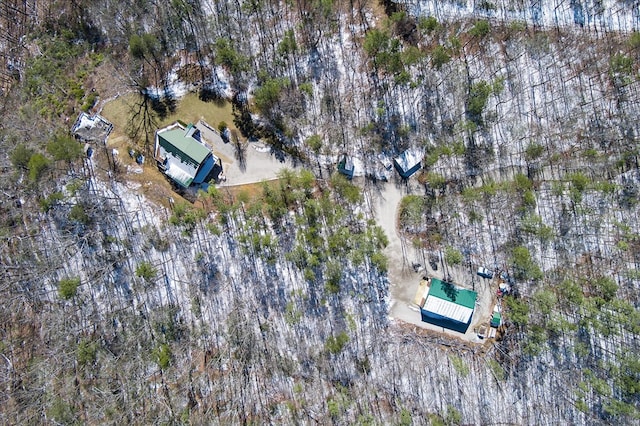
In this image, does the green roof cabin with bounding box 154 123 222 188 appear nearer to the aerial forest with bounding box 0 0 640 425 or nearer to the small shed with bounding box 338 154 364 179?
the aerial forest with bounding box 0 0 640 425

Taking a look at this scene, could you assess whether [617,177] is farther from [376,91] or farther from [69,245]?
[69,245]

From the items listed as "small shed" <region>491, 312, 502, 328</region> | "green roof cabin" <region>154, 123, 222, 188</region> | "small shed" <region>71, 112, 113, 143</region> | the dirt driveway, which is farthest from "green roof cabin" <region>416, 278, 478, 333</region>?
"small shed" <region>71, 112, 113, 143</region>

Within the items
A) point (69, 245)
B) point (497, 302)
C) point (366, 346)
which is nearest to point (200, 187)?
point (69, 245)

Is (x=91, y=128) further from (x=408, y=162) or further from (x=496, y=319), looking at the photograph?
(x=496, y=319)

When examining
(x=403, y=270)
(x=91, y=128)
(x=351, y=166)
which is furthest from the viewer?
(x=91, y=128)

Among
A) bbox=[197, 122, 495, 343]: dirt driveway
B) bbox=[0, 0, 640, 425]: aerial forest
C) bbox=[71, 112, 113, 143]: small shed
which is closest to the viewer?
bbox=[0, 0, 640, 425]: aerial forest

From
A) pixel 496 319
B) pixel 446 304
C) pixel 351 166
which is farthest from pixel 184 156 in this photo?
pixel 496 319
